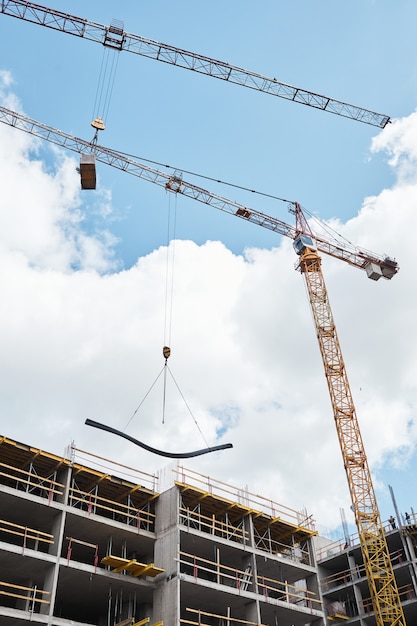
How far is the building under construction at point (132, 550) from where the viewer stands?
32125 mm

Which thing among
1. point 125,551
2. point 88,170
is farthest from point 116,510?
point 88,170

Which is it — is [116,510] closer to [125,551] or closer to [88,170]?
[125,551]

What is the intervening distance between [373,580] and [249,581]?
1217 centimetres

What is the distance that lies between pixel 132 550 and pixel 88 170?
23.3m

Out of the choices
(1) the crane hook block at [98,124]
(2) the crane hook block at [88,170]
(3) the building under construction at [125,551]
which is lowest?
(3) the building under construction at [125,551]

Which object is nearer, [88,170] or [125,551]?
[125,551]

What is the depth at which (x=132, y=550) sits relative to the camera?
3725 centimetres

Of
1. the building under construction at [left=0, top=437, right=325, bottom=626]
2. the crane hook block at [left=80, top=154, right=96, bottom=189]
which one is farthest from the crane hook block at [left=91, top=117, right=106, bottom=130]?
the building under construction at [left=0, top=437, right=325, bottom=626]

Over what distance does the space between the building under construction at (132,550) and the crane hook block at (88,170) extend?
1766 centimetres

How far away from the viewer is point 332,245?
192ft

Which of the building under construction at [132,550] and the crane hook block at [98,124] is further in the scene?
the crane hook block at [98,124]

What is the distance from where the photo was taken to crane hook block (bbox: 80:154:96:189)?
42031mm

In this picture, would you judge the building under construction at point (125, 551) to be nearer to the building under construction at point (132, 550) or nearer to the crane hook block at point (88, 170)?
the building under construction at point (132, 550)

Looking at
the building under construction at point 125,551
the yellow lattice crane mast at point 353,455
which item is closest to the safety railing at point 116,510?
the building under construction at point 125,551
